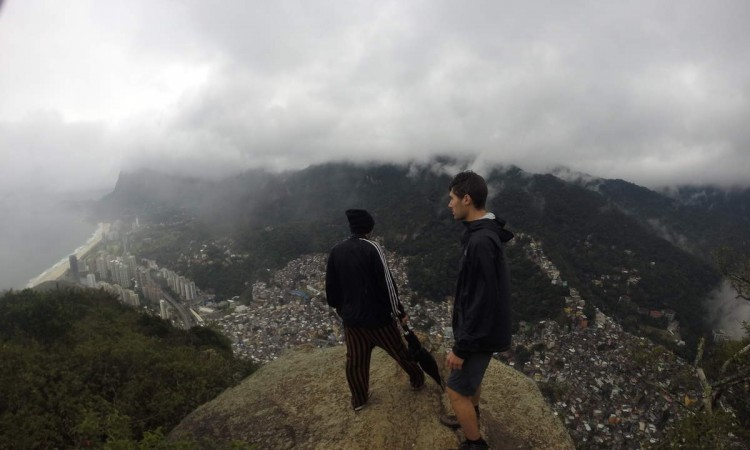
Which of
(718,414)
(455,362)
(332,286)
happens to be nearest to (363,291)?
(332,286)

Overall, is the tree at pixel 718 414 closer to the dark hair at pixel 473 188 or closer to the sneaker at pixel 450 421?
the sneaker at pixel 450 421

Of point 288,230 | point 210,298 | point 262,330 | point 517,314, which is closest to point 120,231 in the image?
point 288,230

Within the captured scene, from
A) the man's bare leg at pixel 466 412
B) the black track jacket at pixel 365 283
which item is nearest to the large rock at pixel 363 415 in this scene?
the man's bare leg at pixel 466 412

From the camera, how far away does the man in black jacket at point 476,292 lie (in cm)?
258

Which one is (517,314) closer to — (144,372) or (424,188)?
(144,372)

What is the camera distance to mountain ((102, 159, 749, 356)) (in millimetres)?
38344

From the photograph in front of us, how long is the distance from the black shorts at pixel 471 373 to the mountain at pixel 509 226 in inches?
743

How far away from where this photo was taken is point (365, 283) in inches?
137

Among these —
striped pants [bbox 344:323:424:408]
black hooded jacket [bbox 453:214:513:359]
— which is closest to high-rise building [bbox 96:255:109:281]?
striped pants [bbox 344:323:424:408]

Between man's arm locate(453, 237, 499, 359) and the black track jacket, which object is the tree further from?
the black track jacket

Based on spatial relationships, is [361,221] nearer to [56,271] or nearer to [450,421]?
[450,421]

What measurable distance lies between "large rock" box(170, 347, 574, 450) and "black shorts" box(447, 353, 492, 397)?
3.15ft

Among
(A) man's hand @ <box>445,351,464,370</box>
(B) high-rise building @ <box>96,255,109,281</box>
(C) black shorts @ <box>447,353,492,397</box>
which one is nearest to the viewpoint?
(A) man's hand @ <box>445,351,464,370</box>

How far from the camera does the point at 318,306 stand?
111 ft
